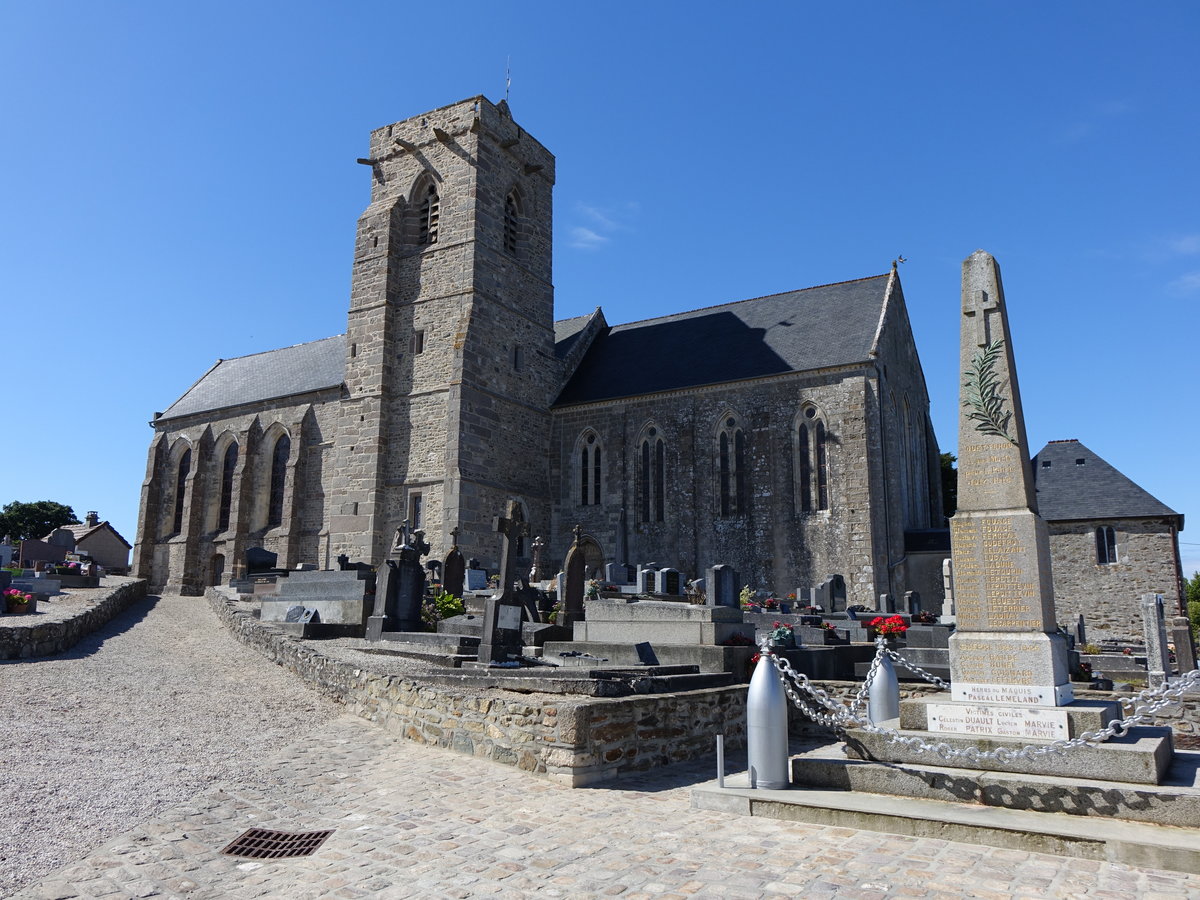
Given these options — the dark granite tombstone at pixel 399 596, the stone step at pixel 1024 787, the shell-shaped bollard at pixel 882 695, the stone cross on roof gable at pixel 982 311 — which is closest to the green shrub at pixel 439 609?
the dark granite tombstone at pixel 399 596

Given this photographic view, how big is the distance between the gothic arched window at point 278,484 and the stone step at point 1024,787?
30693 millimetres

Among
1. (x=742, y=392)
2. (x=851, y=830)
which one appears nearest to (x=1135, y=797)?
(x=851, y=830)

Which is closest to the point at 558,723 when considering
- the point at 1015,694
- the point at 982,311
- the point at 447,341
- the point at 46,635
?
the point at 1015,694

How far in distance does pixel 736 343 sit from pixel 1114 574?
1400 cm

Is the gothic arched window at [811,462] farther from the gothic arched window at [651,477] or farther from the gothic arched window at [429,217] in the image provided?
the gothic arched window at [429,217]

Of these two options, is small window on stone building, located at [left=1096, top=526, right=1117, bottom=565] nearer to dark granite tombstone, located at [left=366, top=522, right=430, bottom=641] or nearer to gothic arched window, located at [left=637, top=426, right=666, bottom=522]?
gothic arched window, located at [left=637, top=426, right=666, bottom=522]

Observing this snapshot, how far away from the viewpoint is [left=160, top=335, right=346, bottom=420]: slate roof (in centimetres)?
3453

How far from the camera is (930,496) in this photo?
31.7m

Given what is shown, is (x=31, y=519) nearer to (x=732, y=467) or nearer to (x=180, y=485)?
(x=180, y=485)

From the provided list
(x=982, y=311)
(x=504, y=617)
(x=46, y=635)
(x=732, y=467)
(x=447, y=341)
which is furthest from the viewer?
(x=447, y=341)

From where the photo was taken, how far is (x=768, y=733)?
250 inches

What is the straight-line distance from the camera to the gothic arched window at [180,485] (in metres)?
36.8

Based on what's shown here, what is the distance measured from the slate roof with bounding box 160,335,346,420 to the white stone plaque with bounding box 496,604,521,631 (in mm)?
22738

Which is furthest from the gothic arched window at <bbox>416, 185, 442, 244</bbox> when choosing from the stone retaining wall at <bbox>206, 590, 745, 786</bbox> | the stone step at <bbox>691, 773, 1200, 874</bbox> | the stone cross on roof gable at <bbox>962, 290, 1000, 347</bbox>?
the stone step at <bbox>691, 773, 1200, 874</bbox>
